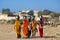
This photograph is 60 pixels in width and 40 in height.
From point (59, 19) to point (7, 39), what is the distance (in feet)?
159

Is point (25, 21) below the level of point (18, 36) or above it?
above

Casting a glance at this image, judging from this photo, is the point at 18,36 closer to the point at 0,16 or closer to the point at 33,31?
the point at 33,31

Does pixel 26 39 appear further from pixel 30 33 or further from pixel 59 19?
pixel 59 19

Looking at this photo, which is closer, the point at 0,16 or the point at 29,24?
the point at 29,24

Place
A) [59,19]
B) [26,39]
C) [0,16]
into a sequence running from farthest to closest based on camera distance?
[0,16] < [59,19] < [26,39]

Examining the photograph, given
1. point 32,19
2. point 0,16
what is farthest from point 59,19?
point 32,19

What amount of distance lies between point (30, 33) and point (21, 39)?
126 centimetres

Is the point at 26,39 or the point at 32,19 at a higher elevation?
the point at 32,19

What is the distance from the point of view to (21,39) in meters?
17.0

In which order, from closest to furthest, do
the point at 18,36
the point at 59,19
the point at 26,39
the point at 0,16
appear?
the point at 26,39, the point at 18,36, the point at 59,19, the point at 0,16

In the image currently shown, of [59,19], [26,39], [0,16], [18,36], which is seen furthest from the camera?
[0,16]

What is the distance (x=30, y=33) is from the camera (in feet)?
59.1

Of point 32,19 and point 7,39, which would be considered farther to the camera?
point 32,19

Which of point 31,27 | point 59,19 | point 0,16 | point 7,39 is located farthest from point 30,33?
point 0,16
